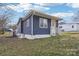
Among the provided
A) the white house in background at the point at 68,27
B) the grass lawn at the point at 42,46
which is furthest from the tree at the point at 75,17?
the grass lawn at the point at 42,46

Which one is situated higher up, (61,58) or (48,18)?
(48,18)

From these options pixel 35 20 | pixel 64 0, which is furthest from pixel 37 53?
pixel 64 0

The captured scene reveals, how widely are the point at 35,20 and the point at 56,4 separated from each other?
297 mm

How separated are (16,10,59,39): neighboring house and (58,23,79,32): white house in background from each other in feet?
0.18

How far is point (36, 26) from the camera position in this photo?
3.60m

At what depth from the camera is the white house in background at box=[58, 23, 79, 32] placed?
3547 mm

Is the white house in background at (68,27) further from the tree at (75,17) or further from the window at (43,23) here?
the window at (43,23)

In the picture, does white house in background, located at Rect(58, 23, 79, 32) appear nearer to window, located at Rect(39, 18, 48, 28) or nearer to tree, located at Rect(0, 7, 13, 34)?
window, located at Rect(39, 18, 48, 28)

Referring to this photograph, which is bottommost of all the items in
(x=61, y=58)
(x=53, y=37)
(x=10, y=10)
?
(x=61, y=58)

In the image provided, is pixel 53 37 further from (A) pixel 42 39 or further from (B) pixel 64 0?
(B) pixel 64 0

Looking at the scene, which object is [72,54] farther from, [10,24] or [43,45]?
[10,24]

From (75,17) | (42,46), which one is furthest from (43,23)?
(75,17)

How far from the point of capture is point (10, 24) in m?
3.60

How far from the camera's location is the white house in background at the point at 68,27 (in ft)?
11.6
